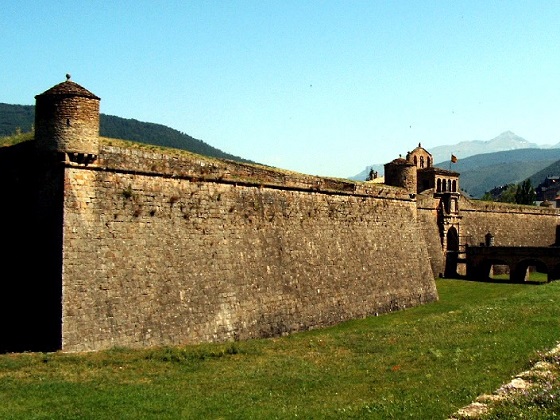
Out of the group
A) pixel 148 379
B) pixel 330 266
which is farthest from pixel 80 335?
pixel 330 266

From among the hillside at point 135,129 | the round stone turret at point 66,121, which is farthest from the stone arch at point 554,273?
the hillside at point 135,129

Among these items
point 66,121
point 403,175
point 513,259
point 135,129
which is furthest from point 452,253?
point 135,129

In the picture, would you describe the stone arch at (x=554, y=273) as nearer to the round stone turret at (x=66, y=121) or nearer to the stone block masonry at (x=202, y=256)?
the stone block masonry at (x=202, y=256)

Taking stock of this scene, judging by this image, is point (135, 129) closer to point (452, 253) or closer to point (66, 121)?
point (452, 253)

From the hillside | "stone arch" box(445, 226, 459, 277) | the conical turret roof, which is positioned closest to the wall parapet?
the conical turret roof

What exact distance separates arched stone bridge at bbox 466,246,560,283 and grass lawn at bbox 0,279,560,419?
3088 cm

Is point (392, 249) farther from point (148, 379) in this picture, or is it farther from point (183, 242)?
point (148, 379)

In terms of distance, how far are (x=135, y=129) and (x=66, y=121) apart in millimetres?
169344

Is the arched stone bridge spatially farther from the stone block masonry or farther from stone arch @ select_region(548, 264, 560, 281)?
the stone block masonry

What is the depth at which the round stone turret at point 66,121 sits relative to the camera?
712 inches

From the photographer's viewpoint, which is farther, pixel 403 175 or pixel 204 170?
pixel 403 175

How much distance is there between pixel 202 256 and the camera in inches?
874

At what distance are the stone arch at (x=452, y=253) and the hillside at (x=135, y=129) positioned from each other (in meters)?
122

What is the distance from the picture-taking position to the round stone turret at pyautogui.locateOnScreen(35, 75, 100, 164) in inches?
712
